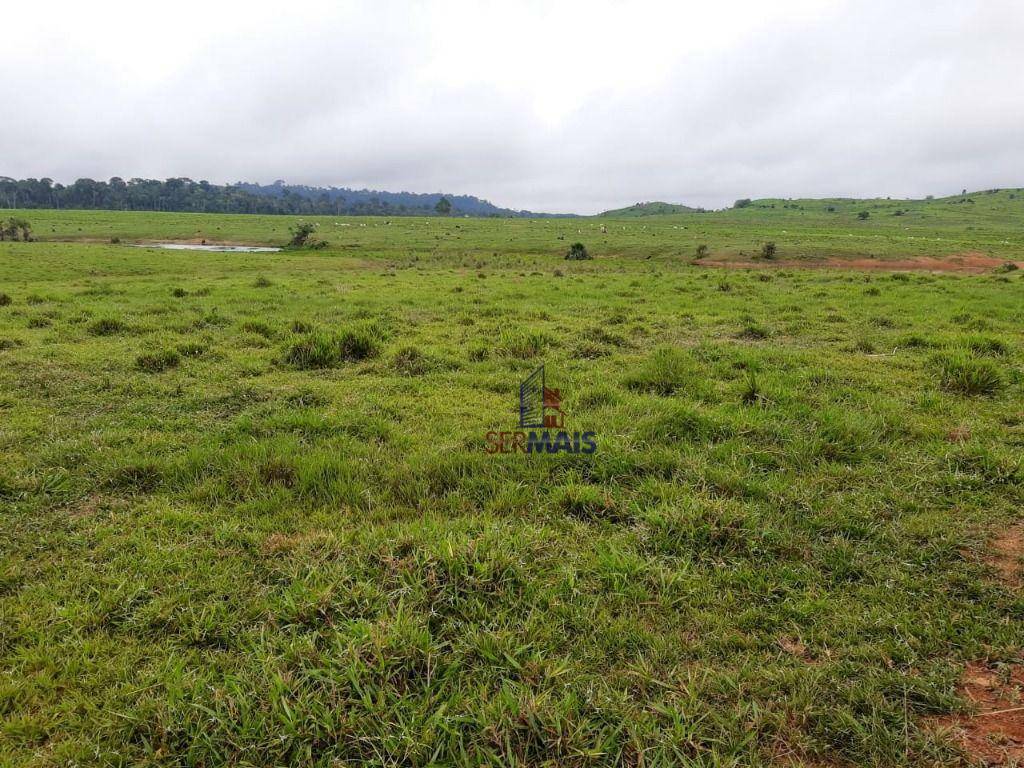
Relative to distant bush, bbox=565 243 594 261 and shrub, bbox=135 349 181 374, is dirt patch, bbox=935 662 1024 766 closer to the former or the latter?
shrub, bbox=135 349 181 374

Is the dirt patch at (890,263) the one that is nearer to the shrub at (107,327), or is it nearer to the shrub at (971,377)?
the shrub at (971,377)

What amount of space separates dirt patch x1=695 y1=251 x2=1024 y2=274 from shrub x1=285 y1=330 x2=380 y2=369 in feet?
107

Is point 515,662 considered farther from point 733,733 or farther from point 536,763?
point 733,733

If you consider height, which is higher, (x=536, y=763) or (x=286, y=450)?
(x=286, y=450)

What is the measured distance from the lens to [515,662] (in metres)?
2.86

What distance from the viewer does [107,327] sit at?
11141 millimetres

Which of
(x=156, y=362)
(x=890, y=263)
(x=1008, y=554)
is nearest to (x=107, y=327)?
(x=156, y=362)

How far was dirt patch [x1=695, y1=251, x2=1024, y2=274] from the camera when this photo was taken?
115 feet

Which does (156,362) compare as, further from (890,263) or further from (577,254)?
(890,263)

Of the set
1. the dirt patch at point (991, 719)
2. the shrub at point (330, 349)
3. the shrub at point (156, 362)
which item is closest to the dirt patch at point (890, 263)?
the shrub at point (330, 349)

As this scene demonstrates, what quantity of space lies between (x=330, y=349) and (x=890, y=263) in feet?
134

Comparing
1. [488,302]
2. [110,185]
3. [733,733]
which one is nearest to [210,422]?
[733,733]

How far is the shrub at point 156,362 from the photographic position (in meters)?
8.42

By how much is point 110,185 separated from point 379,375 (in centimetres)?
19139
